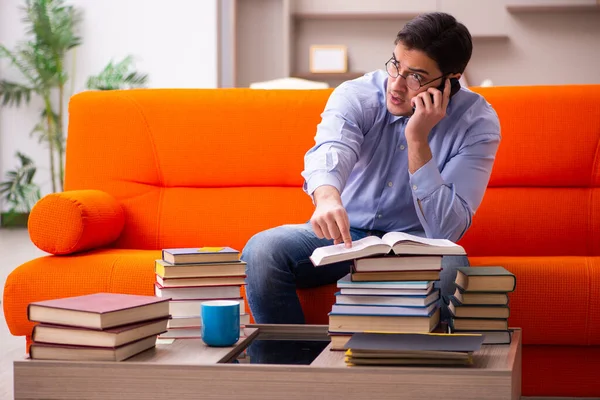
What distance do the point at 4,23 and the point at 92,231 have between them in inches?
205

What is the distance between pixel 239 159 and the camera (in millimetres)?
2521

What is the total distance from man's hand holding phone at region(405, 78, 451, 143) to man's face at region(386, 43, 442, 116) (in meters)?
0.04

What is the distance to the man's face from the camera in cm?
182

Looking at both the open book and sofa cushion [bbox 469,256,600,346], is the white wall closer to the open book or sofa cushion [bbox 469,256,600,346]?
sofa cushion [bbox 469,256,600,346]

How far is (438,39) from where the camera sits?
181 centimetres

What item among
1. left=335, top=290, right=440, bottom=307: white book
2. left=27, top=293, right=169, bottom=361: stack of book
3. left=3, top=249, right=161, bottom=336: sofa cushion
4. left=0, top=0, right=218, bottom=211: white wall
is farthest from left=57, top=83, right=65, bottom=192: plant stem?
left=335, top=290, right=440, bottom=307: white book

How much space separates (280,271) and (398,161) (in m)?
0.44

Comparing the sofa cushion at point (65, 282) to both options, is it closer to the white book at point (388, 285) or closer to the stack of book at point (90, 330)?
the stack of book at point (90, 330)

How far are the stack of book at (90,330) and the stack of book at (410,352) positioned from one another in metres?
0.34

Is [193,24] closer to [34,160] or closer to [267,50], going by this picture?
[267,50]

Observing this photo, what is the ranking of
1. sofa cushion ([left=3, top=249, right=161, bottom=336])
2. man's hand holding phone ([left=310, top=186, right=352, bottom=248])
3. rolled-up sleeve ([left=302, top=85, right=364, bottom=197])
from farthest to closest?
1. sofa cushion ([left=3, top=249, right=161, bottom=336])
2. rolled-up sleeve ([left=302, top=85, right=364, bottom=197])
3. man's hand holding phone ([left=310, top=186, right=352, bottom=248])

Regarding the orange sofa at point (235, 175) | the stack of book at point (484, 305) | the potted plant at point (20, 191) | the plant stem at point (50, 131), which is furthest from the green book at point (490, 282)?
the potted plant at point (20, 191)

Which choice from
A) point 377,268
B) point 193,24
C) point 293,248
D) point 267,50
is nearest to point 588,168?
point 293,248

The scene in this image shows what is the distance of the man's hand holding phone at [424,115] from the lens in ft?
5.87
